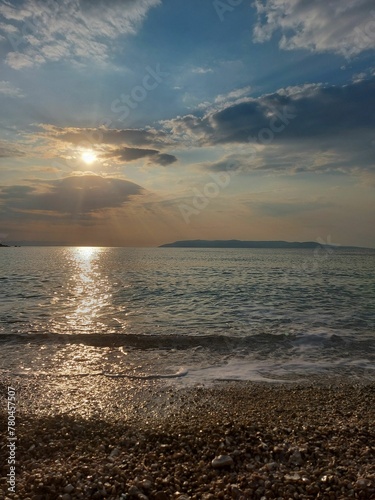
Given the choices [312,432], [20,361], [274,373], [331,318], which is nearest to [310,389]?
[274,373]

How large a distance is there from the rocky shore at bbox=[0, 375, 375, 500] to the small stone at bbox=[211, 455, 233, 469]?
0.6 inches

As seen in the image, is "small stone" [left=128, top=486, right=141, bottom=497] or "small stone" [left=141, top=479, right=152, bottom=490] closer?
"small stone" [left=128, top=486, right=141, bottom=497]

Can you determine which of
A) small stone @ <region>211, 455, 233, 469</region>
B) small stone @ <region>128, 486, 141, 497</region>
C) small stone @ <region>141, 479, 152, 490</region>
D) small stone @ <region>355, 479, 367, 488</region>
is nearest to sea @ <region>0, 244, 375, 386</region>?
small stone @ <region>211, 455, 233, 469</region>

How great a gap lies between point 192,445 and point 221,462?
78 centimetres

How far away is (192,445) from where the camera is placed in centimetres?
658

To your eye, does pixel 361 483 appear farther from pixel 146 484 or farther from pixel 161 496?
pixel 146 484

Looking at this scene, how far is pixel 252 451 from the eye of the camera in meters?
6.35

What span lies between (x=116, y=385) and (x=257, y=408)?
14.5ft

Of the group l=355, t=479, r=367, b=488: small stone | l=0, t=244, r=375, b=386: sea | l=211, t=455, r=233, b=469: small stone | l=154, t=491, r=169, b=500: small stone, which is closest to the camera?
l=154, t=491, r=169, b=500: small stone

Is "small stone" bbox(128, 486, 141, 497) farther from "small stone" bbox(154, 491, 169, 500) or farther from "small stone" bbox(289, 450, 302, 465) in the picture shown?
"small stone" bbox(289, 450, 302, 465)

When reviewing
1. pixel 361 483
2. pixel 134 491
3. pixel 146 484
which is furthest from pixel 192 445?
pixel 361 483

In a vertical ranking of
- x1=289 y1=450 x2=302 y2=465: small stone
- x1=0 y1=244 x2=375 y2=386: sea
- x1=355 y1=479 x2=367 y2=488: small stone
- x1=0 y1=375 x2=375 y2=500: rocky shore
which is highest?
x1=355 y1=479 x2=367 y2=488: small stone

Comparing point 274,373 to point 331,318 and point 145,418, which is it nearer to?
point 145,418

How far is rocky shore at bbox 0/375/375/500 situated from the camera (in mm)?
5406
